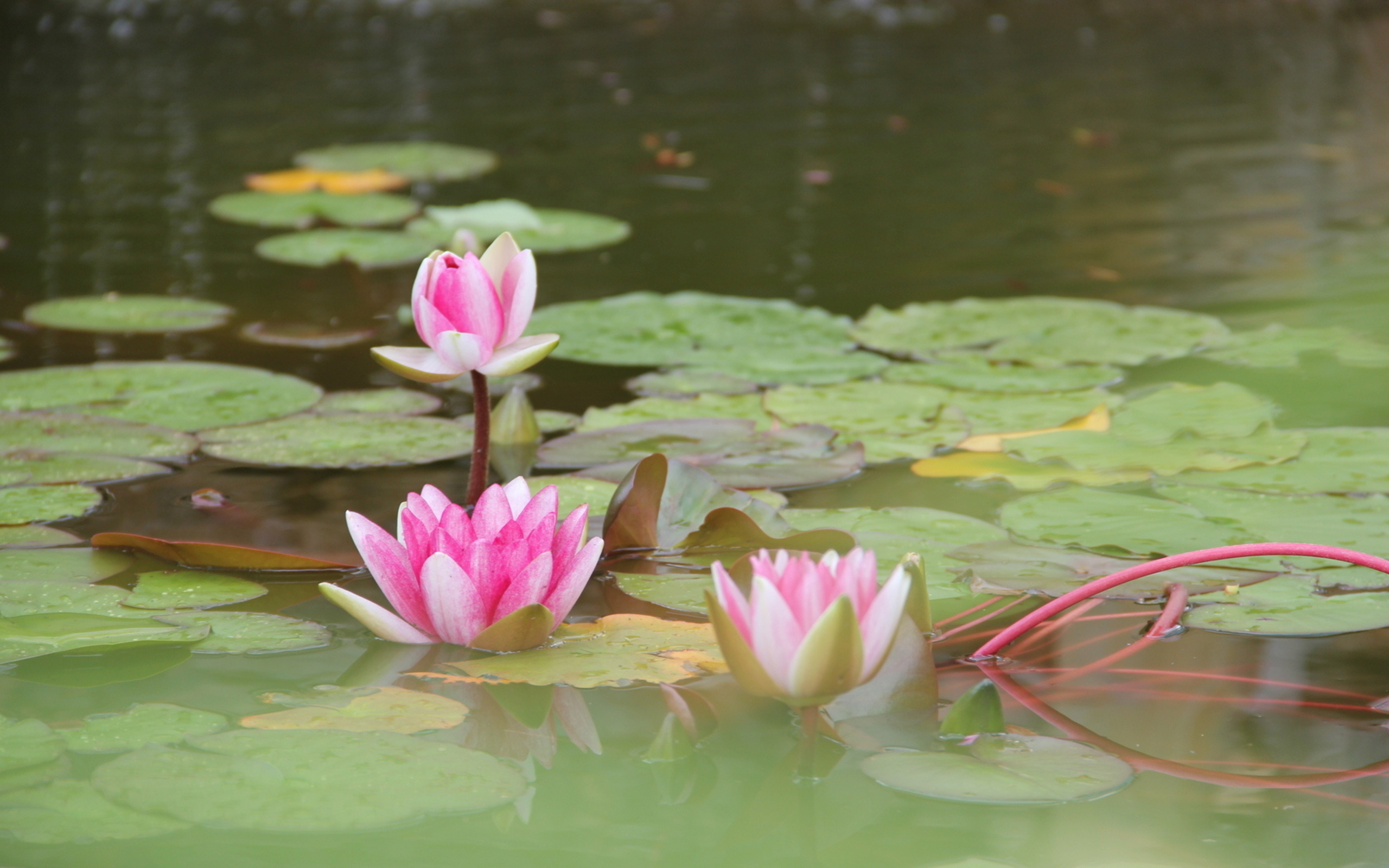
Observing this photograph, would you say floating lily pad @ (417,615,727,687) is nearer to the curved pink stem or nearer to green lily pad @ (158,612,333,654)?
green lily pad @ (158,612,333,654)

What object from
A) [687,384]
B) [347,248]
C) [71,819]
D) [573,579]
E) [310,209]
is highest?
[310,209]

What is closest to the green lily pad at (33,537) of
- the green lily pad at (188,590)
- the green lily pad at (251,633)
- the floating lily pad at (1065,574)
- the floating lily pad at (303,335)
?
the green lily pad at (188,590)

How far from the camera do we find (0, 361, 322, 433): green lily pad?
197cm

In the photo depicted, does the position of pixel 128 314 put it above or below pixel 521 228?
below

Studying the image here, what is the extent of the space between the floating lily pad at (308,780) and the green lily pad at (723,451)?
732mm

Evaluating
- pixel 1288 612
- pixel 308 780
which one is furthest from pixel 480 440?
pixel 1288 612

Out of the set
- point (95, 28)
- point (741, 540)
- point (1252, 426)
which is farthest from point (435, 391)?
point (95, 28)

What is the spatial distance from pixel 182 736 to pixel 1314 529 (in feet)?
4.00

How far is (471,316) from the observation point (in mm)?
1347

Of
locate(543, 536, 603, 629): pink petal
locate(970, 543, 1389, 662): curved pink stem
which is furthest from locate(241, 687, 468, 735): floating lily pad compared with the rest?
locate(970, 543, 1389, 662): curved pink stem

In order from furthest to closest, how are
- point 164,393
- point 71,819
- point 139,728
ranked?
point 164,393, point 139,728, point 71,819

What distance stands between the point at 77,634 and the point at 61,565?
0.71ft

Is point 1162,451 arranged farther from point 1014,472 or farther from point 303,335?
point 303,335

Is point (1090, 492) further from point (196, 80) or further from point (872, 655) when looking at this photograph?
point (196, 80)
